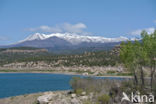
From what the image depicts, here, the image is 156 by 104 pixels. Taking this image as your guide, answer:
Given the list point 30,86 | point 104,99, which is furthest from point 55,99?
point 30,86

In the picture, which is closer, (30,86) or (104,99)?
(104,99)

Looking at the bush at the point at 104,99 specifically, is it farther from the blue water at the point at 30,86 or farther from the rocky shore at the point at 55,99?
the blue water at the point at 30,86

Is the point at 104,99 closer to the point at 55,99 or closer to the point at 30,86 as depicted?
the point at 55,99

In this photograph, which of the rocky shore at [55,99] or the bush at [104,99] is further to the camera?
the rocky shore at [55,99]

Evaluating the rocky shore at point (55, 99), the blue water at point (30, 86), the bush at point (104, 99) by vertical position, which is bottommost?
the blue water at point (30, 86)

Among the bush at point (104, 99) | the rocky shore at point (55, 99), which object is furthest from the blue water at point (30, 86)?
the bush at point (104, 99)

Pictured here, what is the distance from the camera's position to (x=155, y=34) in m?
32.4

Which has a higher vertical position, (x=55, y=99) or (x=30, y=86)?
(x=55, y=99)

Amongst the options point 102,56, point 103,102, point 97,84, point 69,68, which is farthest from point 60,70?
point 103,102

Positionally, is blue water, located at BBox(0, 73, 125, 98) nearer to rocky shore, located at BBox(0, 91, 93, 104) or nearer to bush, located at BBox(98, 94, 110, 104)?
rocky shore, located at BBox(0, 91, 93, 104)

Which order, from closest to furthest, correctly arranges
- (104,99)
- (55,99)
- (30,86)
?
(104,99), (55,99), (30,86)

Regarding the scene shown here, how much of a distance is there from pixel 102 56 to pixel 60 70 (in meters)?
21.2

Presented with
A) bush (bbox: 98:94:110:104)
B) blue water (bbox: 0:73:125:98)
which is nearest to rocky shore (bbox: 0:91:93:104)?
bush (bbox: 98:94:110:104)

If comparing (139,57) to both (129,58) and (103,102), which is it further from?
(103,102)
